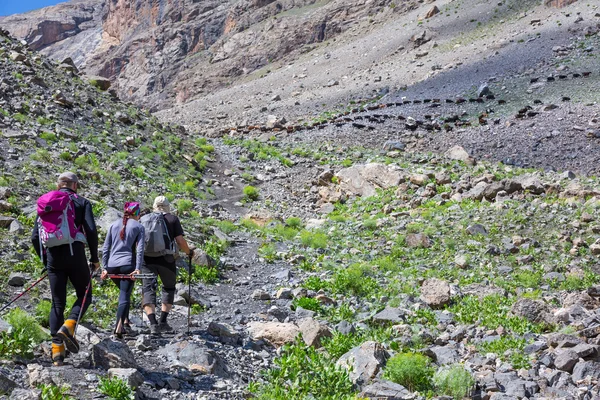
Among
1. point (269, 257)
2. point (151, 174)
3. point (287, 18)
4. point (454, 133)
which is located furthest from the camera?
point (287, 18)

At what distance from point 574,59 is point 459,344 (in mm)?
29664

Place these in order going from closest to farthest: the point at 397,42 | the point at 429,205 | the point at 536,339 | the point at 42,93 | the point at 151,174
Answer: the point at 536,339, the point at 429,205, the point at 151,174, the point at 42,93, the point at 397,42

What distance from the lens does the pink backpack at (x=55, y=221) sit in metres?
5.69

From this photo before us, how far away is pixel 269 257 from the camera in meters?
12.6

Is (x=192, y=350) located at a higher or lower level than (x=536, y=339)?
higher

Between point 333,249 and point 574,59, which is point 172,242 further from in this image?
point 574,59

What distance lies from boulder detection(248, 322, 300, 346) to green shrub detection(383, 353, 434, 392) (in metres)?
1.56

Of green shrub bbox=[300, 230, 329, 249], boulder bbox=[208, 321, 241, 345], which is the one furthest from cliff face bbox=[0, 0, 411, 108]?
boulder bbox=[208, 321, 241, 345]

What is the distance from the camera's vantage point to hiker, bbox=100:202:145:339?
6586 millimetres

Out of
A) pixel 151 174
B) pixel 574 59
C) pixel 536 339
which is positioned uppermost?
pixel 151 174

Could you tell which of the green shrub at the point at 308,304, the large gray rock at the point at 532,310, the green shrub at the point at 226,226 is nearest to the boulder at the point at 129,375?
the green shrub at the point at 308,304

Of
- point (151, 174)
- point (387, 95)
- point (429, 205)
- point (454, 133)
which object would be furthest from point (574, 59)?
point (151, 174)

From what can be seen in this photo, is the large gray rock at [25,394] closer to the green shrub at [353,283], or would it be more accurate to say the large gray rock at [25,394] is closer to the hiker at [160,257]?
the hiker at [160,257]

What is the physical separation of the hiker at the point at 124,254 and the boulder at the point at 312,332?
234cm
